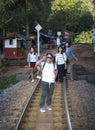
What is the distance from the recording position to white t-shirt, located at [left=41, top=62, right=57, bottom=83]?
13578 millimetres

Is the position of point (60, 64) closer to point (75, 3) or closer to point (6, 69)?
point (6, 69)

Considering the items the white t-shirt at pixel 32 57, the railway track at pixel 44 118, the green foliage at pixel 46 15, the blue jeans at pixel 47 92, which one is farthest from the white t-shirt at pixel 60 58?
the green foliage at pixel 46 15

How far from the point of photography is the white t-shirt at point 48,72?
1358cm

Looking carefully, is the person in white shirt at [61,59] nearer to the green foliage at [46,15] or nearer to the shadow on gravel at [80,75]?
the shadow on gravel at [80,75]

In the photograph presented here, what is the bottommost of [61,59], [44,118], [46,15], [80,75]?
[44,118]

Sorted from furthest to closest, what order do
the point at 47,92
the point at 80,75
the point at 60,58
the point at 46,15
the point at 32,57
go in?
the point at 46,15, the point at 80,75, the point at 32,57, the point at 60,58, the point at 47,92

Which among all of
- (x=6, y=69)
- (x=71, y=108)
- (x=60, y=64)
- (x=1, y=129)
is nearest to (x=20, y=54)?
(x=6, y=69)

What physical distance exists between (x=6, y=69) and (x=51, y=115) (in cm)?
3129

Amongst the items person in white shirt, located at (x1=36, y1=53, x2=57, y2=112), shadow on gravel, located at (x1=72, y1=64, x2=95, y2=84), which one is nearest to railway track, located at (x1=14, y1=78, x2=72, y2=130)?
person in white shirt, located at (x1=36, y1=53, x2=57, y2=112)

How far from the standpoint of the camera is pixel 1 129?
11906 mm

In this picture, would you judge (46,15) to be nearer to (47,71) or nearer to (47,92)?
(47,92)

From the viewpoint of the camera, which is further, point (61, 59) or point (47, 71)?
point (61, 59)


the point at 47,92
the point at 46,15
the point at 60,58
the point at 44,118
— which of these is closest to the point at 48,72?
the point at 47,92

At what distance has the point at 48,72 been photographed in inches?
536
